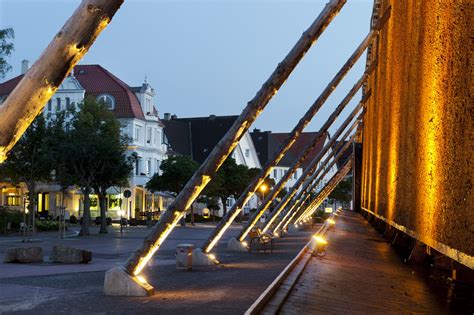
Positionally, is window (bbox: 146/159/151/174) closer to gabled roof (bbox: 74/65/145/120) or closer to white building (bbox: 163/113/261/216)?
gabled roof (bbox: 74/65/145/120)

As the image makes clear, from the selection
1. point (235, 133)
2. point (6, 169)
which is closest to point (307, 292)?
point (235, 133)

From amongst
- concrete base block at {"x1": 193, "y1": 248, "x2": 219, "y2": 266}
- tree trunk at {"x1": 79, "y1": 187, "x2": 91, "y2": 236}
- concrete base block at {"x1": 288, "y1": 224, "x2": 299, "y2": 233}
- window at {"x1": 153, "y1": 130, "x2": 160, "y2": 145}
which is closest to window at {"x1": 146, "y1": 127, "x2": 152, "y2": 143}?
window at {"x1": 153, "y1": 130, "x2": 160, "y2": 145}

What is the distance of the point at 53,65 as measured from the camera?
22.2 ft

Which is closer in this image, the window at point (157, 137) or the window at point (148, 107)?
the window at point (148, 107)

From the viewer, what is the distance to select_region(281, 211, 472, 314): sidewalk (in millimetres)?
7273

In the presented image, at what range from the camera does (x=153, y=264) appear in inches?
934

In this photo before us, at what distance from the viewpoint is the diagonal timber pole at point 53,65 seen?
266 inches

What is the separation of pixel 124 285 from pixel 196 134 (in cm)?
9335

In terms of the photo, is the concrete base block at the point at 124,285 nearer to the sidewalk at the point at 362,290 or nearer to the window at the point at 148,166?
the sidewalk at the point at 362,290

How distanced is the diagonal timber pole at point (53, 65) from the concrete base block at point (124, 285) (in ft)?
28.6

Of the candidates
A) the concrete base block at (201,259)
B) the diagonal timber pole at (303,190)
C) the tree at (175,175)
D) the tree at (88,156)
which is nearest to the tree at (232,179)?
the tree at (175,175)

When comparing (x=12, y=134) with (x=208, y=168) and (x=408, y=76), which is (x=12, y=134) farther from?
(x=208, y=168)

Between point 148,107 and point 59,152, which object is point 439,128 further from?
point 148,107

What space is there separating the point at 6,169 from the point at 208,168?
37.7 metres
